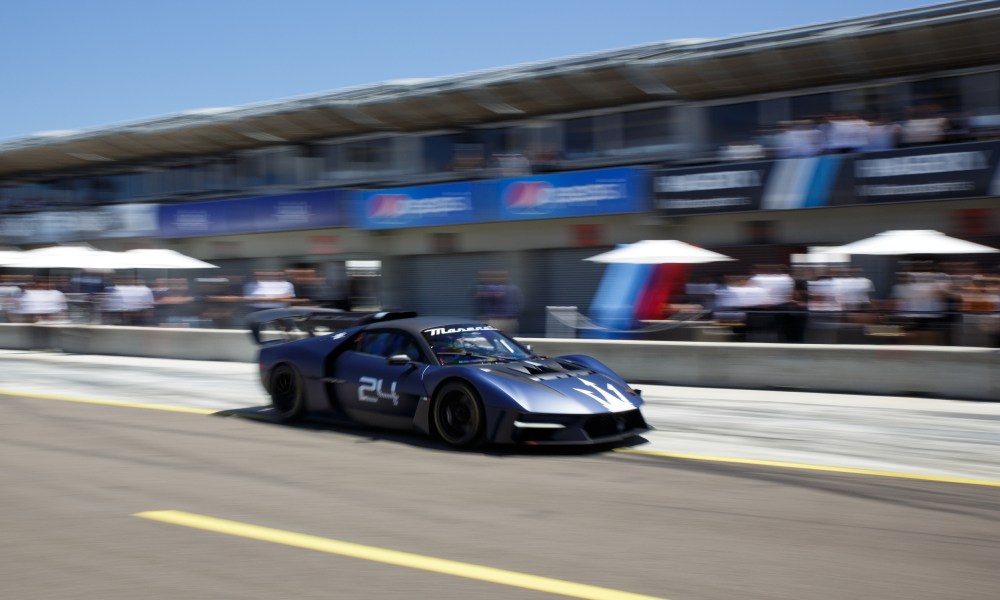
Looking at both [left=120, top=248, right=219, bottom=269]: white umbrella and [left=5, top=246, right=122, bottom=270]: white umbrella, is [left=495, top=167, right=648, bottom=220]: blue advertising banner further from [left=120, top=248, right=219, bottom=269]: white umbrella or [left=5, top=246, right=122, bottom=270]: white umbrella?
[left=5, top=246, right=122, bottom=270]: white umbrella

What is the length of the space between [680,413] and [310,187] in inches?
799

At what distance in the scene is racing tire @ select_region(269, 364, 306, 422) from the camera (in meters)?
9.56

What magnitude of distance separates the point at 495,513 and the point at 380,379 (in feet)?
10.9

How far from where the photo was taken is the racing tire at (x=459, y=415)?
784 centimetres

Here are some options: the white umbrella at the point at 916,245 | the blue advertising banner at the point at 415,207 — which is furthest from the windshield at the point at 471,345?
the blue advertising banner at the point at 415,207

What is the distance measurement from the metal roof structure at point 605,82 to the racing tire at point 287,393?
1267 centimetres

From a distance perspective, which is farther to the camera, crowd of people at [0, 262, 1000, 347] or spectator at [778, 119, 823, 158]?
spectator at [778, 119, 823, 158]

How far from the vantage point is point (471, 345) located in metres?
8.92

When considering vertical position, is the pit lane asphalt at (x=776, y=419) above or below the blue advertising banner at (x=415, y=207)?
below

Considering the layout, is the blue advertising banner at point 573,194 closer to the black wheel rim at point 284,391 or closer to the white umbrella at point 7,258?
the black wheel rim at point 284,391

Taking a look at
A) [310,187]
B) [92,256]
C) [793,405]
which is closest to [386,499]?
[793,405]

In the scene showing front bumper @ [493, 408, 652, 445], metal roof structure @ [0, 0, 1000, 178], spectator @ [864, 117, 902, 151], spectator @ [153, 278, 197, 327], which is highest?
metal roof structure @ [0, 0, 1000, 178]

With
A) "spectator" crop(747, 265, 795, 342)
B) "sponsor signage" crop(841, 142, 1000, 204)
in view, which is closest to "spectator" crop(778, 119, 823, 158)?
"sponsor signage" crop(841, 142, 1000, 204)

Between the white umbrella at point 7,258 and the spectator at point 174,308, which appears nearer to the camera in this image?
the spectator at point 174,308
